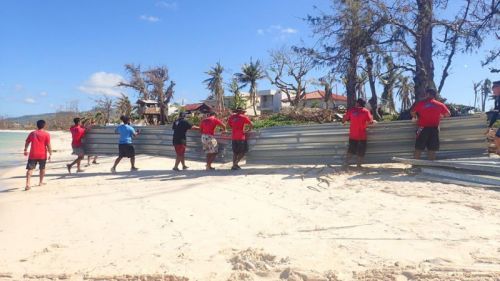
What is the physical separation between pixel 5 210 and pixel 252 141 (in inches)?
237

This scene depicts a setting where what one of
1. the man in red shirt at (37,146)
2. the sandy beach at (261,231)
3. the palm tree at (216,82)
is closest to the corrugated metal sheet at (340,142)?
the sandy beach at (261,231)

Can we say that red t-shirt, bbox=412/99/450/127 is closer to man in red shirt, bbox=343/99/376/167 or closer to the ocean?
man in red shirt, bbox=343/99/376/167

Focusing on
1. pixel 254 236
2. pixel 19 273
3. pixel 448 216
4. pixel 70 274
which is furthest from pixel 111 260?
pixel 448 216

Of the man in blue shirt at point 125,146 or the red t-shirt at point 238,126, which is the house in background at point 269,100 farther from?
the red t-shirt at point 238,126

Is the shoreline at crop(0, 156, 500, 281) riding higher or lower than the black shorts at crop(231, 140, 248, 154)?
lower

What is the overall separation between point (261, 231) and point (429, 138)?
5489 mm

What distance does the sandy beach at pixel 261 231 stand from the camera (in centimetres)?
436

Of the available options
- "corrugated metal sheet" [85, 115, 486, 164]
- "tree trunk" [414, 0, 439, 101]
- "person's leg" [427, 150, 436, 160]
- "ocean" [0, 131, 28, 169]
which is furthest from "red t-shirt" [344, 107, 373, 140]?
"ocean" [0, 131, 28, 169]

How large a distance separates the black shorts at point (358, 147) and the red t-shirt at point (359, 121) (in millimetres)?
95

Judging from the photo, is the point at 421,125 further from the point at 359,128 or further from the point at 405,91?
the point at 405,91

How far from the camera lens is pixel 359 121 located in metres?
10.0

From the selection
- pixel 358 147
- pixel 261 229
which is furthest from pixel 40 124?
pixel 358 147

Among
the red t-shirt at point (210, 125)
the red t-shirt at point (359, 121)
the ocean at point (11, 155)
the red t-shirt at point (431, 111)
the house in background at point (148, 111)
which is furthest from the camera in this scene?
the house in background at point (148, 111)

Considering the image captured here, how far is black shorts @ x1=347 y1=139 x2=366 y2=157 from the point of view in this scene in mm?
10047
